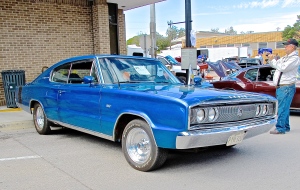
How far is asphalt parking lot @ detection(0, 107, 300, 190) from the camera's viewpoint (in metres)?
4.00

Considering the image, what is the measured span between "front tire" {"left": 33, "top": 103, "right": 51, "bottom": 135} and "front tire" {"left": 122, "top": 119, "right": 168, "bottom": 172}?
2.61 meters

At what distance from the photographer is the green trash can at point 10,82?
956 centimetres

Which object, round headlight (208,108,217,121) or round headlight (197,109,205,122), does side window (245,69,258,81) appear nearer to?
round headlight (208,108,217,121)

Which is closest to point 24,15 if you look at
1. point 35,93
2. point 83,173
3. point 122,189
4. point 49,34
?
point 49,34

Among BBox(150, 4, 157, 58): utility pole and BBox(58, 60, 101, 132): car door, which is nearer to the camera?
BBox(58, 60, 101, 132): car door

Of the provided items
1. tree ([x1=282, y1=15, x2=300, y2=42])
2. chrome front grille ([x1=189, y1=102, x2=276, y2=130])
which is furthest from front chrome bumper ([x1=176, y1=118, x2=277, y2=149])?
tree ([x1=282, y1=15, x2=300, y2=42])

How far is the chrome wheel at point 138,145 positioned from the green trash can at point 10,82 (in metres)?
6.32

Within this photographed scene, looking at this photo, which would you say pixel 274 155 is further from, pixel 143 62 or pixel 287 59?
pixel 143 62

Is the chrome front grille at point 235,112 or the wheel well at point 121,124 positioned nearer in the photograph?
the chrome front grille at point 235,112

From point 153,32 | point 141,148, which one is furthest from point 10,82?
point 153,32

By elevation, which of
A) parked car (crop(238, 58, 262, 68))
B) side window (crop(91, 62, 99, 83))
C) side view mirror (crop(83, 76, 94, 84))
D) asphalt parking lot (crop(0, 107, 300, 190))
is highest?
parked car (crop(238, 58, 262, 68))

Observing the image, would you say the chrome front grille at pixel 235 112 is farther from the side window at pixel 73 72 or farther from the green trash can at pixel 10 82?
the green trash can at pixel 10 82

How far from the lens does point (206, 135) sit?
3953 millimetres

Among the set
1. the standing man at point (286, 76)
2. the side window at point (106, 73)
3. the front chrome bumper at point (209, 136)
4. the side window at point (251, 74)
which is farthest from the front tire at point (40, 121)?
the side window at point (251, 74)
